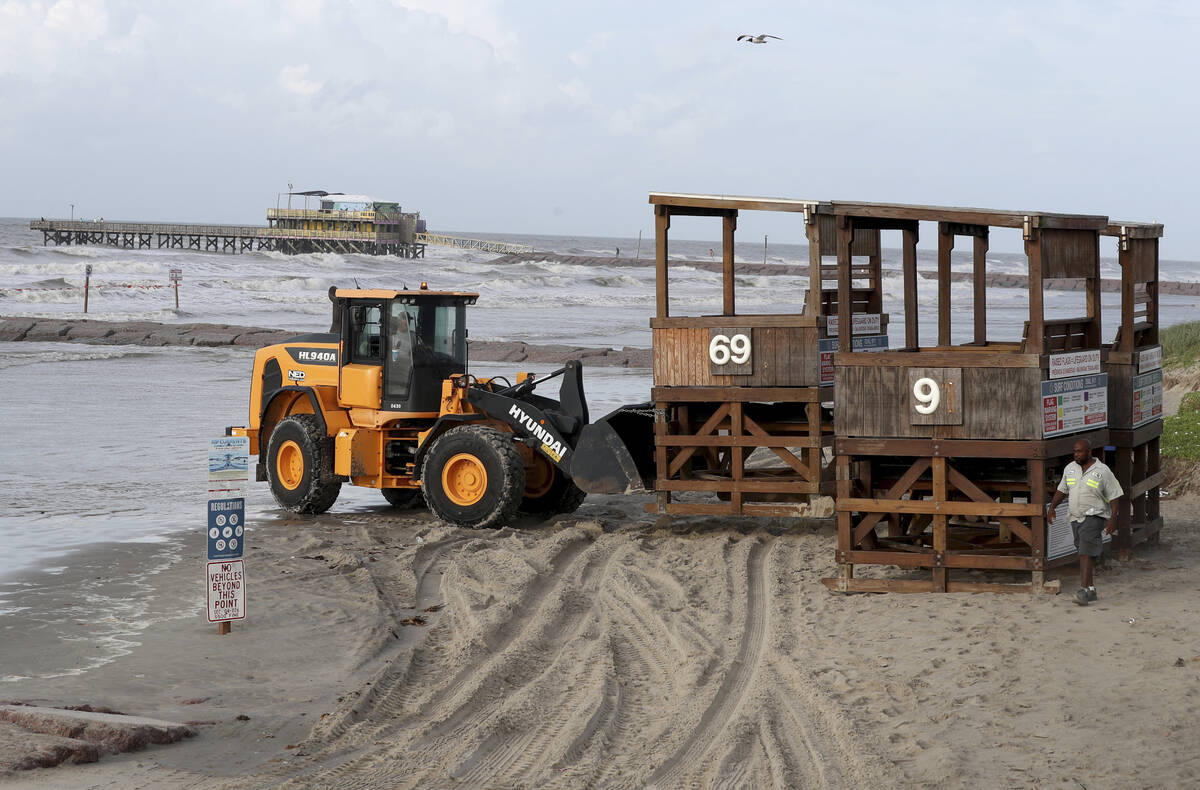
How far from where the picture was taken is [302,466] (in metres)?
14.4

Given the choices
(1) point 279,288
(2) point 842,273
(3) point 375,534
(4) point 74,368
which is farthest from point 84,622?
(1) point 279,288

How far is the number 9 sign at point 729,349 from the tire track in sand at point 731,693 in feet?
6.88

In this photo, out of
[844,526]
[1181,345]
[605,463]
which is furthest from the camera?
[1181,345]

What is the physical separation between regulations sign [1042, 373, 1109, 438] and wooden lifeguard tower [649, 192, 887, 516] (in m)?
2.53

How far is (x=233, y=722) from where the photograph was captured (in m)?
7.43

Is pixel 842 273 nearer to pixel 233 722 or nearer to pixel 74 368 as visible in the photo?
pixel 233 722

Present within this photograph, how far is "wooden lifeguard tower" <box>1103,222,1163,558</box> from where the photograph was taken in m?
10.8

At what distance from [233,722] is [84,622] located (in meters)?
2.86

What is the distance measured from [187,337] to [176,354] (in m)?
3.28

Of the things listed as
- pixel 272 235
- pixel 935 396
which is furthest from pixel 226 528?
pixel 272 235

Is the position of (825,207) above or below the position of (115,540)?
above

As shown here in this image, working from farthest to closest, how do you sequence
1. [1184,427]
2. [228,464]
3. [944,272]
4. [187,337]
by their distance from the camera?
[187,337] → [1184,427] → [944,272] → [228,464]

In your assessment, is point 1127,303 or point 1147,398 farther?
point 1147,398

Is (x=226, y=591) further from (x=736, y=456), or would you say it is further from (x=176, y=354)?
(x=176, y=354)
